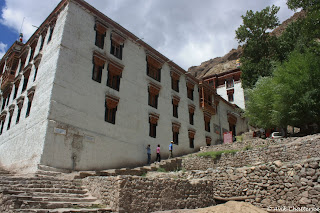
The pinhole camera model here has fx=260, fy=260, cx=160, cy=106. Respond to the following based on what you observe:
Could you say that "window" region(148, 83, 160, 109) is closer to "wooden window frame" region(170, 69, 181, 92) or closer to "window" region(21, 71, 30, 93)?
"wooden window frame" region(170, 69, 181, 92)

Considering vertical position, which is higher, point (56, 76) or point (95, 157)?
point (56, 76)

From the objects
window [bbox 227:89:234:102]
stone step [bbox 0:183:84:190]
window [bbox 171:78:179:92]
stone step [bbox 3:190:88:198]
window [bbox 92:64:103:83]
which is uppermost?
window [bbox 227:89:234:102]

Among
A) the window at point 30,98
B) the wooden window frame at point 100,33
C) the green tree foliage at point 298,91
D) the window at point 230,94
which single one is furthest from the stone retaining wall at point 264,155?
the window at point 230,94

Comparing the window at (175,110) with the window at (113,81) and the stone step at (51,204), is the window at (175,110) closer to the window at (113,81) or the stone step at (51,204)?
the window at (113,81)

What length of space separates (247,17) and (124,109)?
17765mm

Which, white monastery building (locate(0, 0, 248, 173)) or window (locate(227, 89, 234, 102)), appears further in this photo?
window (locate(227, 89, 234, 102))

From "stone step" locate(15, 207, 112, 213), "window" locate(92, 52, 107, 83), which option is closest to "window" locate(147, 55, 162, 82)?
"window" locate(92, 52, 107, 83)

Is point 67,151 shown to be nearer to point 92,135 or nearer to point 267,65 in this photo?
point 92,135

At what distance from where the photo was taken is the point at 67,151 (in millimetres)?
14211

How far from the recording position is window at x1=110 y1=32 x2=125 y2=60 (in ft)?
63.8

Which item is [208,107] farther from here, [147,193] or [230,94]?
[147,193]

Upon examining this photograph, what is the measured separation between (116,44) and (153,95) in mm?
5116

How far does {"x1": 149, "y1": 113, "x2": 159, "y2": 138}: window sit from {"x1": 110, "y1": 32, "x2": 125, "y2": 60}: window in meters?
5.13

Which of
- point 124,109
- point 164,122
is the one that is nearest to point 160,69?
point 164,122
